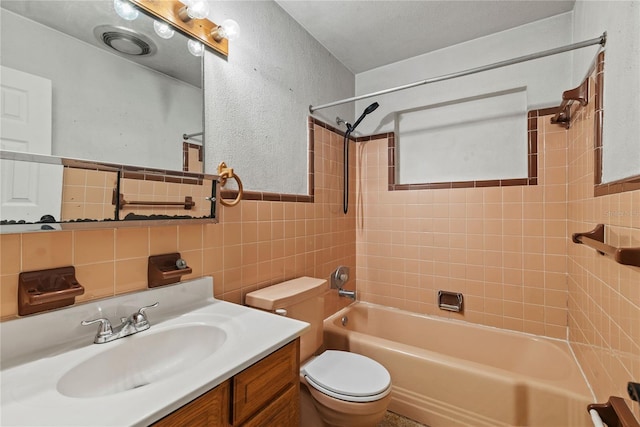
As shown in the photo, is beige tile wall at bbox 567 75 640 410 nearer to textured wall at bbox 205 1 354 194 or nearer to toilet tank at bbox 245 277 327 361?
toilet tank at bbox 245 277 327 361

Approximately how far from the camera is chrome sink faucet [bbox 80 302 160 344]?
0.90 meters

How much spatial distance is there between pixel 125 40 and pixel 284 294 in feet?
4.14

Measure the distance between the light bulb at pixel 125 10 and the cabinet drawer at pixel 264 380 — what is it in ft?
4.38

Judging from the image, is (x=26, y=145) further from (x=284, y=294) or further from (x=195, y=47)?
(x=284, y=294)

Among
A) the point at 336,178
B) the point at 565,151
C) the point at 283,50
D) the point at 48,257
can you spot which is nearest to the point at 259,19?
the point at 283,50

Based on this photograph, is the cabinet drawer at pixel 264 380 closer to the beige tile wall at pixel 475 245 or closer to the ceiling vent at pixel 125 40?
the ceiling vent at pixel 125 40

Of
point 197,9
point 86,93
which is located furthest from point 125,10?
point 86,93

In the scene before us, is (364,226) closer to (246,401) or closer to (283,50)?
(283,50)

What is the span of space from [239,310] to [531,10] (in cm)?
248

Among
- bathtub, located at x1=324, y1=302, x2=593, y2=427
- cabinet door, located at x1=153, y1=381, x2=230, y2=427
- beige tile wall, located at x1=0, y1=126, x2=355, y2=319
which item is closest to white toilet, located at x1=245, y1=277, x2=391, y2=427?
beige tile wall, located at x1=0, y1=126, x2=355, y2=319

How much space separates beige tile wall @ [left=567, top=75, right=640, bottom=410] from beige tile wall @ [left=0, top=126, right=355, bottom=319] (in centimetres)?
147

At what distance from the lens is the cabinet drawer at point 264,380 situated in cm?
79

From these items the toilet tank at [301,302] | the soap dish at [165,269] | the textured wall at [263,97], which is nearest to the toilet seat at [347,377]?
the toilet tank at [301,302]

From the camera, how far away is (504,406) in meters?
1.43
